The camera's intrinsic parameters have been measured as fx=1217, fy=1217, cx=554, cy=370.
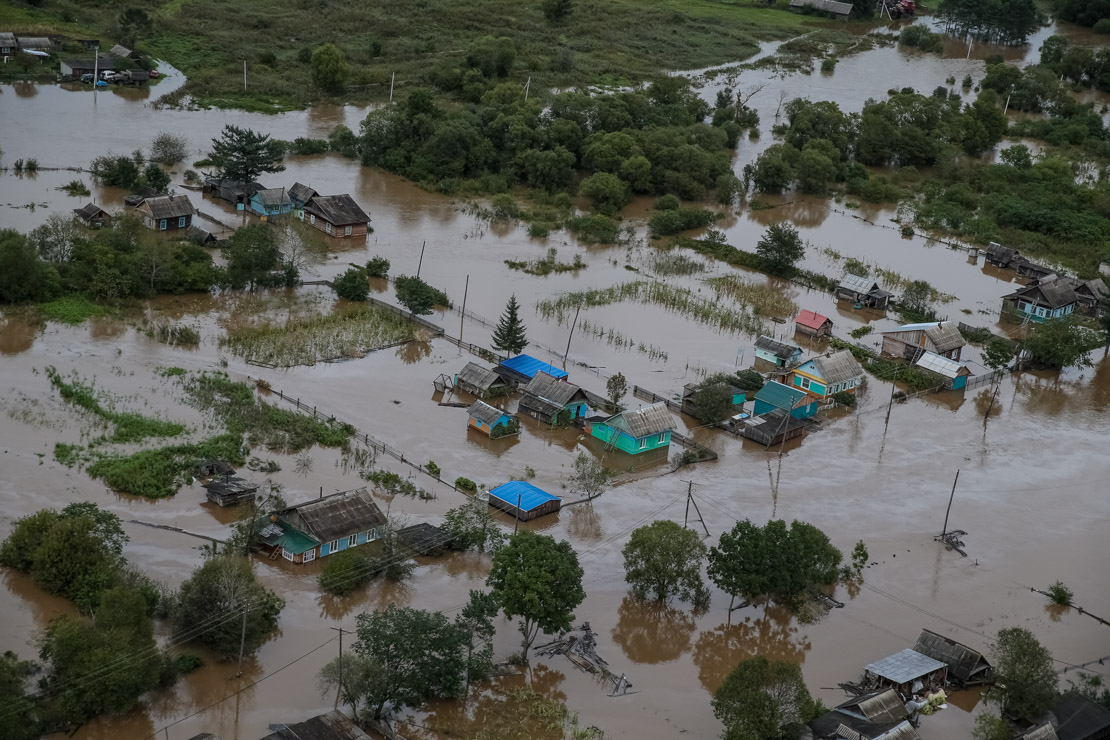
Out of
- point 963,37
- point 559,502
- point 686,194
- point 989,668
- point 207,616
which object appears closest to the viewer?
point 207,616

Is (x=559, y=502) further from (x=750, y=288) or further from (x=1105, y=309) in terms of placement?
(x=1105, y=309)

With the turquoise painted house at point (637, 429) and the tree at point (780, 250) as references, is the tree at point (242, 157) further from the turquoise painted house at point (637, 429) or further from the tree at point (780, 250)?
the turquoise painted house at point (637, 429)

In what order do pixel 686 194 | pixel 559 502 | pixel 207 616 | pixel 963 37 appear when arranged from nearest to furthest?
pixel 207 616
pixel 559 502
pixel 686 194
pixel 963 37

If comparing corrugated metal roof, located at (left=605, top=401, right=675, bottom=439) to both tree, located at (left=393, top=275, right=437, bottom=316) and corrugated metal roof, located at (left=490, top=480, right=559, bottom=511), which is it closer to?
corrugated metal roof, located at (left=490, top=480, right=559, bottom=511)

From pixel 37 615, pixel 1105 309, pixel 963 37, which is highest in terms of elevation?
pixel 963 37

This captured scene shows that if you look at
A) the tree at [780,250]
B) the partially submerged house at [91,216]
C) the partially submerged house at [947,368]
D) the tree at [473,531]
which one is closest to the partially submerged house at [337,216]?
the partially submerged house at [91,216]

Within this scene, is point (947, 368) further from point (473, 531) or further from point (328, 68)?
point (328, 68)

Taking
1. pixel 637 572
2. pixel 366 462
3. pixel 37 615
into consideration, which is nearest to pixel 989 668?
pixel 637 572
